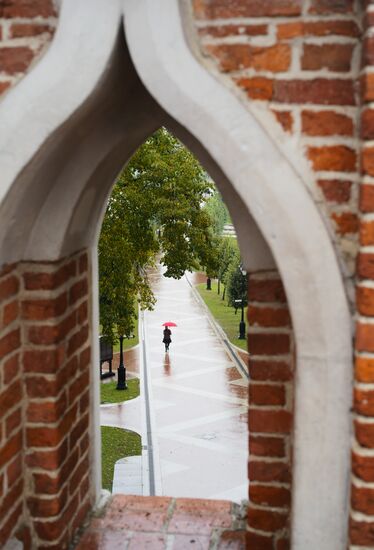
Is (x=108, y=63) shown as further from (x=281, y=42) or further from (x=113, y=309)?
(x=113, y=309)

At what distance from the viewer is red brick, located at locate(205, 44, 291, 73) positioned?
1.74 meters

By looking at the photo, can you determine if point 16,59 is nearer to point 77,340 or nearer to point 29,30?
point 29,30

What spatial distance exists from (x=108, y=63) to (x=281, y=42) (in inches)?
18.7

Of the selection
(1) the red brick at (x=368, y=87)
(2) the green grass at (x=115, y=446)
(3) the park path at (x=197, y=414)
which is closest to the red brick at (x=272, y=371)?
(1) the red brick at (x=368, y=87)

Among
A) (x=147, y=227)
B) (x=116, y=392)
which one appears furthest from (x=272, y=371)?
(x=116, y=392)

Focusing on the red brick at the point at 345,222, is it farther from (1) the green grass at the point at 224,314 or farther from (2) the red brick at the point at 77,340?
(1) the green grass at the point at 224,314

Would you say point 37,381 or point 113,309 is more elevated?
point 37,381

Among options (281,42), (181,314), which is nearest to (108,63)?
(281,42)

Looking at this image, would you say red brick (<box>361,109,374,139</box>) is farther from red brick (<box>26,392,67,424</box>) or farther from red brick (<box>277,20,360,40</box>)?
red brick (<box>26,392,67,424</box>)

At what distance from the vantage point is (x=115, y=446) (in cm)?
1294

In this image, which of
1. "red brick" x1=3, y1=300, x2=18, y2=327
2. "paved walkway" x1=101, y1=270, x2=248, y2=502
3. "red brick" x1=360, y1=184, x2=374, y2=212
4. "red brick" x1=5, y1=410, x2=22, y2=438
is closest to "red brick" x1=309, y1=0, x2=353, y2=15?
"red brick" x1=360, y1=184, x2=374, y2=212

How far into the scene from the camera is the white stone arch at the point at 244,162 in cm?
169

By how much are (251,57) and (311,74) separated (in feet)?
0.56

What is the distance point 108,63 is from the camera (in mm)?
1773
